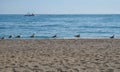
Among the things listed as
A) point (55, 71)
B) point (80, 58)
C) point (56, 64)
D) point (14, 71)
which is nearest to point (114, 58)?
point (80, 58)

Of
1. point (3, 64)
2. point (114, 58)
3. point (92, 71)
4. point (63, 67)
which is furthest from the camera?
point (114, 58)

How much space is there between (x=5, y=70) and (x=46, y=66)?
1.51 meters

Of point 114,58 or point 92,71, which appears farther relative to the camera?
point 114,58

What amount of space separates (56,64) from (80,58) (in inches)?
70.2

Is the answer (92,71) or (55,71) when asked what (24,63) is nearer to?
(55,71)

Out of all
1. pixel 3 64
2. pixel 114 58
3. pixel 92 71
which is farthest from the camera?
pixel 114 58

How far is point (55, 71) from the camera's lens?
9.87 meters

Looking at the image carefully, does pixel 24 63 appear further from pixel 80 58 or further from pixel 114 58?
pixel 114 58

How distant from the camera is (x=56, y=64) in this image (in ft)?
36.6

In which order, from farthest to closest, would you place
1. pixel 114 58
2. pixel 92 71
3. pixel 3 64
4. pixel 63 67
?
pixel 114 58 < pixel 3 64 < pixel 63 67 < pixel 92 71

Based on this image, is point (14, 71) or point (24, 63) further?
point (24, 63)

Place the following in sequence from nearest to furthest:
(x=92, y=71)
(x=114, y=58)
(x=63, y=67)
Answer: (x=92, y=71) → (x=63, y=67) → (x=114, y=58)

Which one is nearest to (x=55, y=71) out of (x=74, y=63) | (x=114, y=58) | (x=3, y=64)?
(x=74, y=63)

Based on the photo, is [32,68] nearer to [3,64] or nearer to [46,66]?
[46,66]
